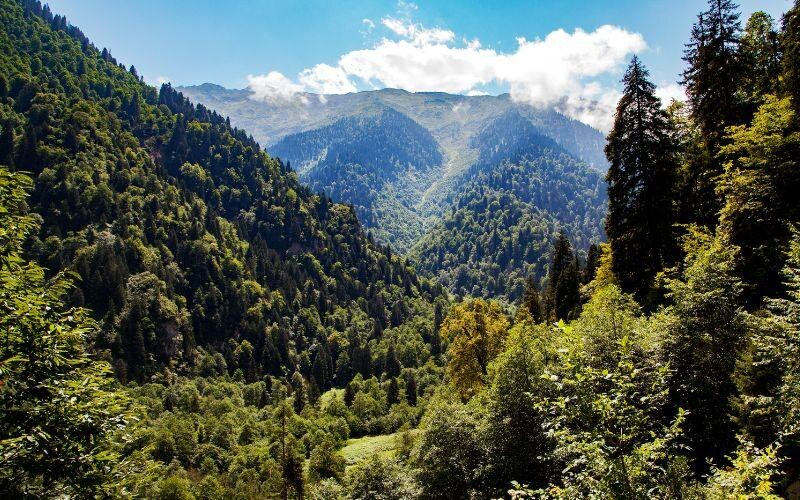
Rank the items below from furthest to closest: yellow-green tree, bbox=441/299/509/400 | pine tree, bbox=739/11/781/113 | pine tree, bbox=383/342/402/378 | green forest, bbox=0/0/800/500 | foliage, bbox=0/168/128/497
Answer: pine tree, bbox=383/342/402/378
yellow-green tree, bbox=441/299/509/400
pine tree, bbox=739/11/781/113
green forest, bbox=0/0/800/500
foliage, bbox=0/168/128/497

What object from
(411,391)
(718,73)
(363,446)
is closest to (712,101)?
(718,73)

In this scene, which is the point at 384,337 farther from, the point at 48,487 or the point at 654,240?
the point at 48,487

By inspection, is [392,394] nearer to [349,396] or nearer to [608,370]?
[349,396]

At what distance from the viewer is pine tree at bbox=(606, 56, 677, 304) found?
3878 centimetres

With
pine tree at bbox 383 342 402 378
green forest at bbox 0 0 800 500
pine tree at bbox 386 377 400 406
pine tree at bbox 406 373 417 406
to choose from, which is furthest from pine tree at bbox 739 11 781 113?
pine tree at bbox 383 342 402 378

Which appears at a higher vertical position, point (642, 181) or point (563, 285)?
point (642, 181)

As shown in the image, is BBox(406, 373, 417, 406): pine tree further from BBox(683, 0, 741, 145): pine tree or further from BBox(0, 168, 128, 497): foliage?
BBox(0, 168, 128, 497): foliage

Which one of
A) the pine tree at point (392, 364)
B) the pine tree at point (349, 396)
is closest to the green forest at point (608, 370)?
the pine tree at point (349, 396)

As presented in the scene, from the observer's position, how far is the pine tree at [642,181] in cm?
3878

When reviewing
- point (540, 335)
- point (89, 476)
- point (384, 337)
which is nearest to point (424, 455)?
point (540, 335)

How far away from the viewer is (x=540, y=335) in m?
34.1

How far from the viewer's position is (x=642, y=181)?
39.7 m

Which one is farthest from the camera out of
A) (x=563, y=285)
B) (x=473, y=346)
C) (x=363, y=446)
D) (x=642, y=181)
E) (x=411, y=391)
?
(x=411, y=391)

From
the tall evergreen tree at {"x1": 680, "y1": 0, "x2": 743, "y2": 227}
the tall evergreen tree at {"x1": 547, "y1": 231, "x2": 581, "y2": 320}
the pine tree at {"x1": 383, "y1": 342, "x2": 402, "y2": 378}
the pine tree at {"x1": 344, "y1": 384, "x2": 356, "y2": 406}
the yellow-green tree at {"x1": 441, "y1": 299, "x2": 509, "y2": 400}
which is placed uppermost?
the tall evergreen tree at {"x1": 680, "y1": 0, "x2": 743, "y2": 227}
